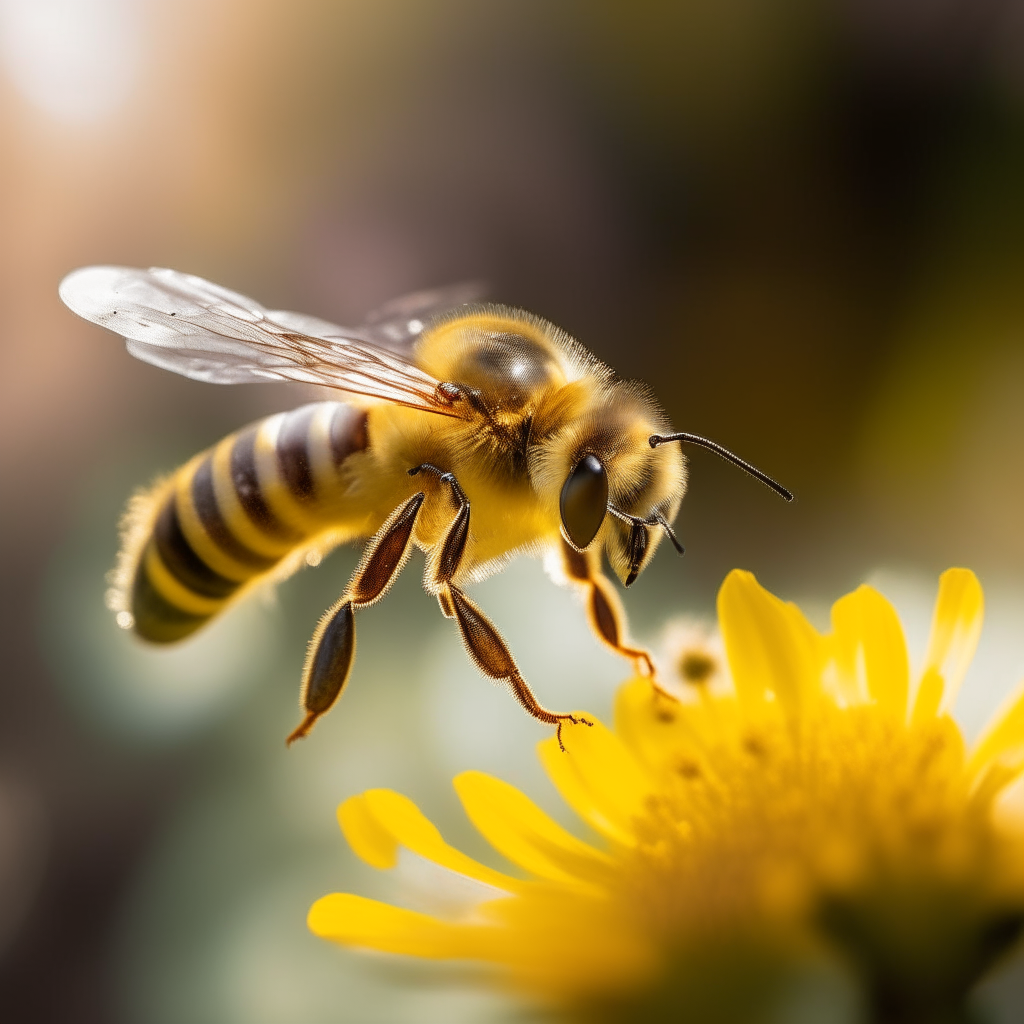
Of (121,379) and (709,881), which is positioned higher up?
(121,379)

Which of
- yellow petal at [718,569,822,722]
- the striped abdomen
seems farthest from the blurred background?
yellow petal at [718,569,822,722]

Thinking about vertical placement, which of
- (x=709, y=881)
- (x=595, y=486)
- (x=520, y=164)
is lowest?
(x=709, y=881)

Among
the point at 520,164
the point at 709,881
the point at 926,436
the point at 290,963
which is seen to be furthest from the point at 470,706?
the point at 520,164

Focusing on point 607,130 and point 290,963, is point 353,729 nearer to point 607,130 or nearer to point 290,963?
point 290,963

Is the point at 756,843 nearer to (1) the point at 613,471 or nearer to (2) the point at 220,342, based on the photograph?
(1) the point at 613,471

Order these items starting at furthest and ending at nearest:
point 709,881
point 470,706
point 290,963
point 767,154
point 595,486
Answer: point 767,154 → point 470,706 → point 290,963 → point 595,486 → point 709,881

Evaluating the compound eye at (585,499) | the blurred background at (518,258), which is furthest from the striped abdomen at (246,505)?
the blurred background at (518,258)

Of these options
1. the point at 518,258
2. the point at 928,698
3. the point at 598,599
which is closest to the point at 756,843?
the point at 928,698
